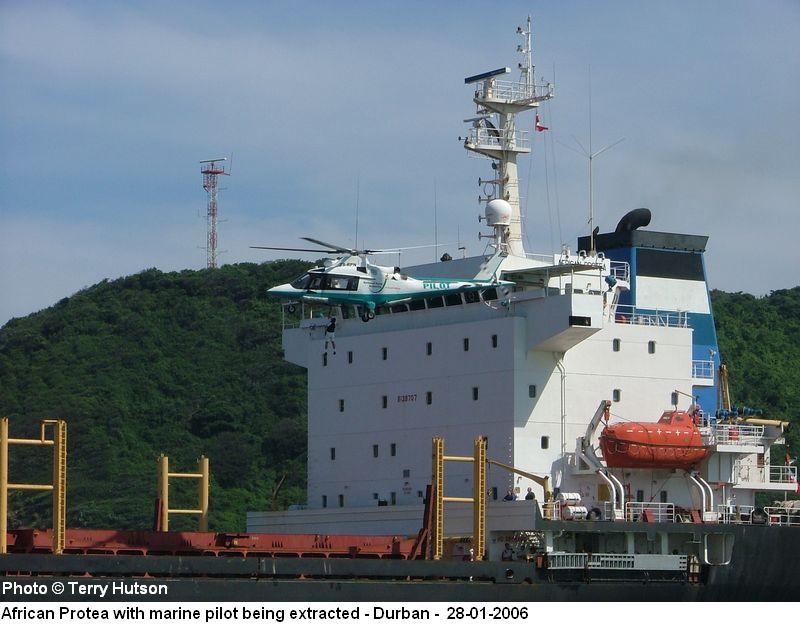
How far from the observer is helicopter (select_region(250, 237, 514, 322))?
36.2 m

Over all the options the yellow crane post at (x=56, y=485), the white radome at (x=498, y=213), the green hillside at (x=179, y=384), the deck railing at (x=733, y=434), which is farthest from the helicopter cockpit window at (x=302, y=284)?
the green hillside at (x=179, y=384)

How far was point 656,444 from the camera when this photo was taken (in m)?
36.6

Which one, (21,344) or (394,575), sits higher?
(21,344)

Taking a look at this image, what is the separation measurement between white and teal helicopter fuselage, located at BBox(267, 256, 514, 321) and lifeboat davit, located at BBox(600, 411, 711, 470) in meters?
4.13

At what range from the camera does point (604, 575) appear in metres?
35.7

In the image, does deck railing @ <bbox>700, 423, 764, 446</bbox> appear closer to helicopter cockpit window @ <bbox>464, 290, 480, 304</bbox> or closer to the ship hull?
the ship hull

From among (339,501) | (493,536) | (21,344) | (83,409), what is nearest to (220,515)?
(83,409)

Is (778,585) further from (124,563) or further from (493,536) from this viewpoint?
(124,563)

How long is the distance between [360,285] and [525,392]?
13.9 ft

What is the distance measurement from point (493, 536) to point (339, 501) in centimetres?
500

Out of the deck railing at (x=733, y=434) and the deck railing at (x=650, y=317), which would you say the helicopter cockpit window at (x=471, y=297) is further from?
the deck railing at (x=733, y=434)

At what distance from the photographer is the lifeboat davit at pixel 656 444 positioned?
119 ft

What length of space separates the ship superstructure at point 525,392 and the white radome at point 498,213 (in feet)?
0.15

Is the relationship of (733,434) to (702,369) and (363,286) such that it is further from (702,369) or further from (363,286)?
(363,286)
